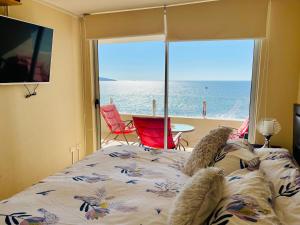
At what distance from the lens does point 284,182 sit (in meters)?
1.30

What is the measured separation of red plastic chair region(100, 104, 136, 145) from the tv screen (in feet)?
4.36

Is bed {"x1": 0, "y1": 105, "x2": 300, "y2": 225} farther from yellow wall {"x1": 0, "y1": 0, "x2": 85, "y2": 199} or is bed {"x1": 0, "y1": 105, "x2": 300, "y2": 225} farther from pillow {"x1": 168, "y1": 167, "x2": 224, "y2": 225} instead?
yellow wall {"x1": 0, "y1": 0, "x2": 85, "y2": 199}

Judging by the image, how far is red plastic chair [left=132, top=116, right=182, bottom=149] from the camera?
314 cm

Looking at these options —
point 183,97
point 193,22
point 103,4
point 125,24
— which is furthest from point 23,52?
point 183,97

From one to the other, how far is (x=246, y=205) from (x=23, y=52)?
2.38 m

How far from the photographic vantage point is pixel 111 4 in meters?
2.84

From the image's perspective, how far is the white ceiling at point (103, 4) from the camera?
2734mm

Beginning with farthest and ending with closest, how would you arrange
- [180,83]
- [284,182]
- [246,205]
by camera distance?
[180,83], [284,182], [246,205]

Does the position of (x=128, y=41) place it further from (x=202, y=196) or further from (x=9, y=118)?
(x=202, y=196)

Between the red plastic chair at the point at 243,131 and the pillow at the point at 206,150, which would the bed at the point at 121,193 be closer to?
the pillow at the point at 206,150

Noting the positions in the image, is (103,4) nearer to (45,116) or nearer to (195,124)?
(45,116)

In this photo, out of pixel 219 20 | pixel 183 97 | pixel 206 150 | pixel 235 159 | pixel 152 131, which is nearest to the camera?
pixel 235 159

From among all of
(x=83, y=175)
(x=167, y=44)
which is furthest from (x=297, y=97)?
(x=83, y=175)

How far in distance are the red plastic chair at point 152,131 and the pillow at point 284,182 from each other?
1510mm
